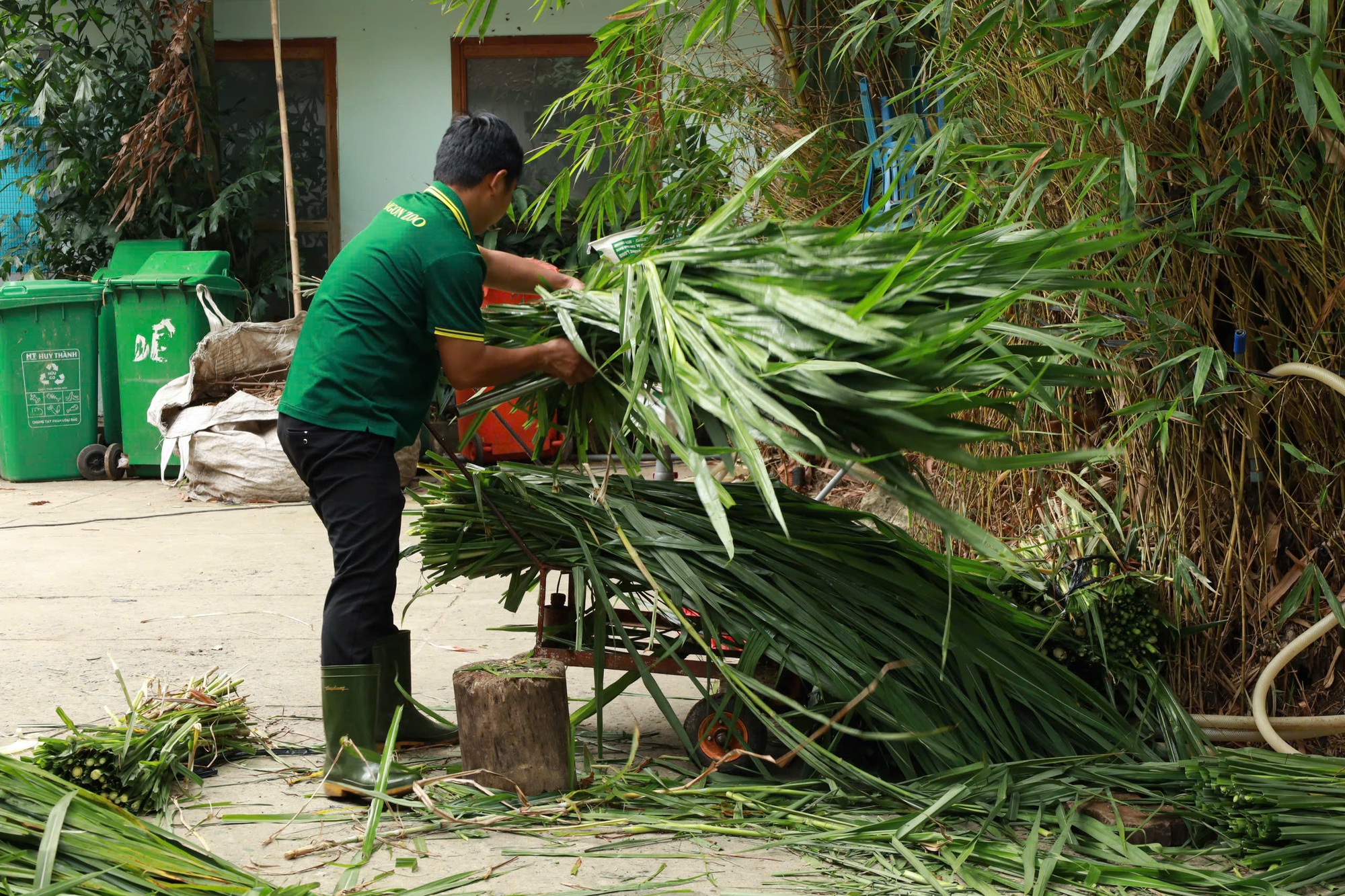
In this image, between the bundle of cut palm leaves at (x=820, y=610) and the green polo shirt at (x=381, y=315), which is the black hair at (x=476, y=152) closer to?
the green polo shirt at (x=381, y=315)

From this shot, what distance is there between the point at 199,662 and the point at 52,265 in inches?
236

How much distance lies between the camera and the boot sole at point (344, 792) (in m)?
2.70

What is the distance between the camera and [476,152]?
9.68ft

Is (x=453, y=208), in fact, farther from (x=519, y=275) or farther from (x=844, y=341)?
(x=844, y=341)

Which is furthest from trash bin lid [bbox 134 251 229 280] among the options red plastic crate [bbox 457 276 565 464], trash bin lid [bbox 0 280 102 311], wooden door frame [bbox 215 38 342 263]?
red plastic crate [bbox 457 276 565 464]

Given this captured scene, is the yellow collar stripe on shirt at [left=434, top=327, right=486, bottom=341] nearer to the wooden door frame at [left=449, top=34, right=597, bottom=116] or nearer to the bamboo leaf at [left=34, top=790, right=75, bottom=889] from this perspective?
the bamboo leaf at [left=34, top=790, right=75, bottom=889]

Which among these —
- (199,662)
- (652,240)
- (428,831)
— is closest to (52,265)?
(199,662)

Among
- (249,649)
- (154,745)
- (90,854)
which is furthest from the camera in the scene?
(249,649)

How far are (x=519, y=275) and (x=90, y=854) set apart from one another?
1.71 metres

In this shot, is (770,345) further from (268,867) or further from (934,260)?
(268,867)

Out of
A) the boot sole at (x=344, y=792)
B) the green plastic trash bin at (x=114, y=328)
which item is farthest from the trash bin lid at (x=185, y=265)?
the boot sole at (x=344, y=792)

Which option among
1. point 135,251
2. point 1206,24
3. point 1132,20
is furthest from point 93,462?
point 1206,24

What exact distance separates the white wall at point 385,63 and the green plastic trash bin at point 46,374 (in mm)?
2081

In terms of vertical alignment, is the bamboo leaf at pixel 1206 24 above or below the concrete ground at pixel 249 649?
above
